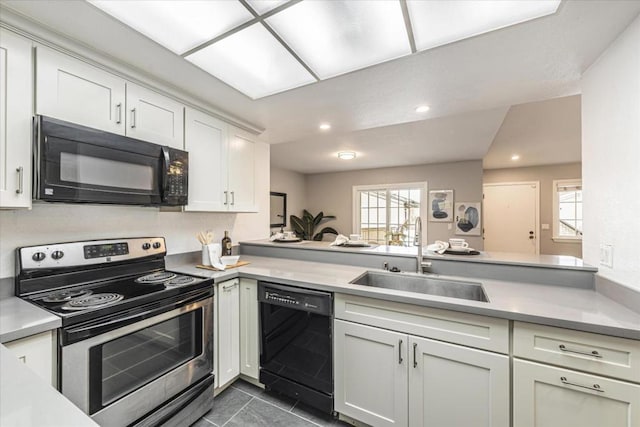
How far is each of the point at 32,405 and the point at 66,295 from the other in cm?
112

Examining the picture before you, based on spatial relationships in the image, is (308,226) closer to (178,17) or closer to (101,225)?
(101,225)

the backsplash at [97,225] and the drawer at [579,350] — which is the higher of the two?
the backsplash at [97,225]

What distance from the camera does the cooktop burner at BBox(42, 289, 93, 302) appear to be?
4.27 feet

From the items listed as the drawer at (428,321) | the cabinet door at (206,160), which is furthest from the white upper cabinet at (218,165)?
the drawer at (428,321)

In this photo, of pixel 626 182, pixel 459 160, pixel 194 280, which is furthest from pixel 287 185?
pixel 626 182

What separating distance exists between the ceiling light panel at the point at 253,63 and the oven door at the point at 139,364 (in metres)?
1.48

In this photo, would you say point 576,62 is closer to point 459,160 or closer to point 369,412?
point 369,412

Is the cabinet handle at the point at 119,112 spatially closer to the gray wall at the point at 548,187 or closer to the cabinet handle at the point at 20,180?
the cabinet handle at the point at 20,180

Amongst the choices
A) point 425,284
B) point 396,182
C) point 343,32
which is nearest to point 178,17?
point 343,32

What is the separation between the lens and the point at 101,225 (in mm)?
1704

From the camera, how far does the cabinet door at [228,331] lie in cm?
184

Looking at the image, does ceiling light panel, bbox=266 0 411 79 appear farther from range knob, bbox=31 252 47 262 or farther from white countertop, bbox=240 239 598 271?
range knob, bbox=31 252 47 262

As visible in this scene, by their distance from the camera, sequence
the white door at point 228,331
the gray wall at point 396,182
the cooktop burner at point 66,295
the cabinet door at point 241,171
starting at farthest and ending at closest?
the gray wall at point 396,182
the cabinet door at point 241,171
the white door at point 228,331
the cooktop burner at point 66,295

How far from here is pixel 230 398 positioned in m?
1.88
